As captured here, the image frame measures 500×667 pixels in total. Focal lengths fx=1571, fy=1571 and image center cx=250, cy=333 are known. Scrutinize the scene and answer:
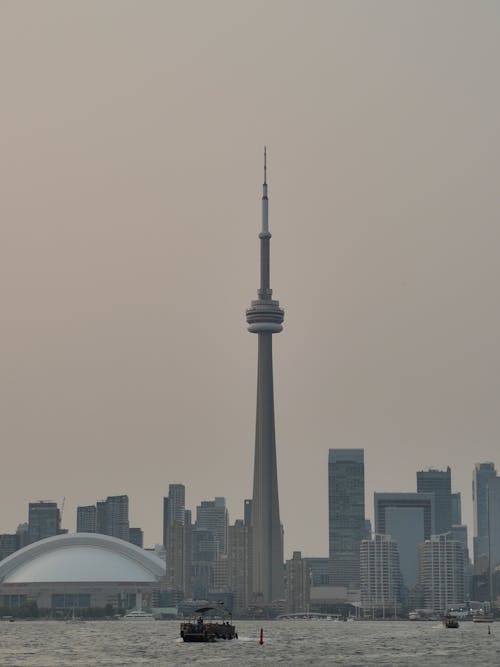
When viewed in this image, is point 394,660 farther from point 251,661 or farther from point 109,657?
point 109,657

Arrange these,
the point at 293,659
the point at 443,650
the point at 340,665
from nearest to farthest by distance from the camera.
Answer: the point at 340,665
the point at 293,659
the point at 443,650

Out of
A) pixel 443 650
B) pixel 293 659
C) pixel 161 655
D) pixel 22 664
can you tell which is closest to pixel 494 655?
pixel 443 650

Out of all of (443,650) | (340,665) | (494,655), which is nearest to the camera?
(340,665)

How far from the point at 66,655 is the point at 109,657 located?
7.27 meters

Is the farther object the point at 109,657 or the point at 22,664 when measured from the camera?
the point at 109,657

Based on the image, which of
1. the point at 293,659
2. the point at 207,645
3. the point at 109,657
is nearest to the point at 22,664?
the point at 109,657

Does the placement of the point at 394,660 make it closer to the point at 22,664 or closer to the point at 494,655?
the point at 494,655

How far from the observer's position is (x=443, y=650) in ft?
634

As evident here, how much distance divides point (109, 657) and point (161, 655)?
6.93 meters

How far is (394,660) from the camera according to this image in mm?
165875

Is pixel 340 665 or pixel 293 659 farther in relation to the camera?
pixel 293 659

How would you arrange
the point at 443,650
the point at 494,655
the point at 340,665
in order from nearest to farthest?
the point at 340,665
the point at 494,655
the point at 443,650

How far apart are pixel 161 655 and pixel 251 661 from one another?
737 inches

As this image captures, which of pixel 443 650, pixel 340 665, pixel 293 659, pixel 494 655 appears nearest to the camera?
pixel 340 665
